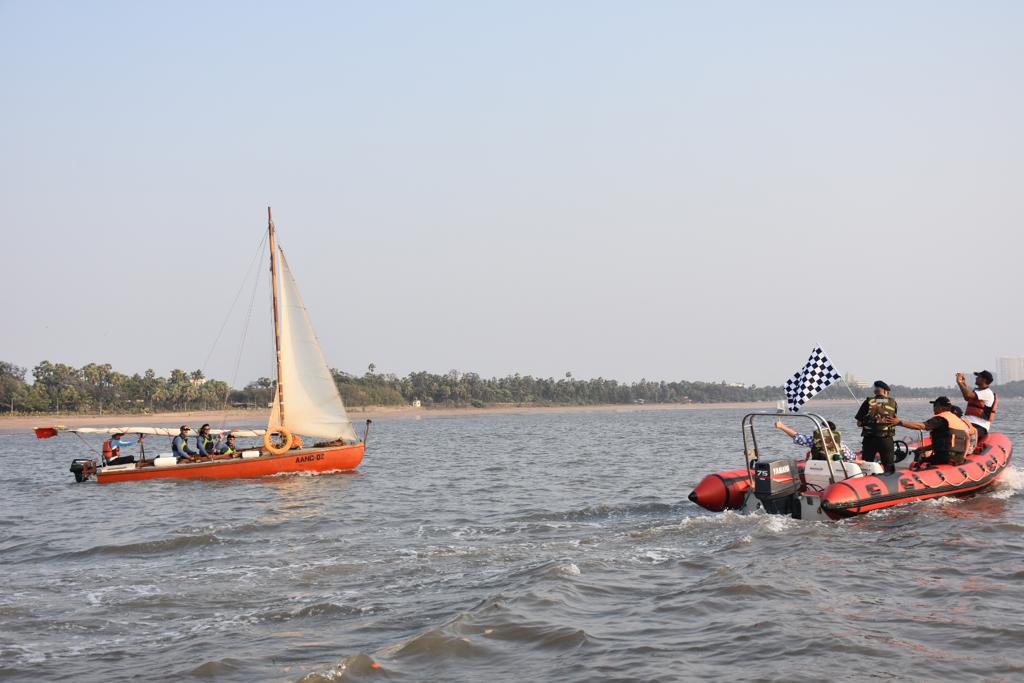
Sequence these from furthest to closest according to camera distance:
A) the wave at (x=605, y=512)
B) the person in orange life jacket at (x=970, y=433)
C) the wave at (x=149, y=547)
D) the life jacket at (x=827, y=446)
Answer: the wave at (x=605, y=512), the person in orange life jacket at (x=970, y=433), the life jacket at (x=827, y=446), the wave at (x=149, y=547)

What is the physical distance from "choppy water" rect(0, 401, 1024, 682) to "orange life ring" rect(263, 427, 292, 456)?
8.09m

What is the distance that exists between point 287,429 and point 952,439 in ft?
69.2

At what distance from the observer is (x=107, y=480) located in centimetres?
3055

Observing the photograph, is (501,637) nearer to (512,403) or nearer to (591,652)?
(591,652)

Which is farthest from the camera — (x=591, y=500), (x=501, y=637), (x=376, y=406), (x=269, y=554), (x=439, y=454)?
(x=376, y=406)

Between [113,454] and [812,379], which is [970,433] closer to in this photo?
[812,379]

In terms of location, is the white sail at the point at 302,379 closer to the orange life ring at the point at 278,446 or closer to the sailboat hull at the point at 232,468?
the orange life ring at the point at 278,446

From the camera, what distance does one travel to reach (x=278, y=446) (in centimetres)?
3138

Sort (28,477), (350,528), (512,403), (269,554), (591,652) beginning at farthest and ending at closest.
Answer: (512,403)
(28,477)
(350,528)
(269,554)
(591,652)

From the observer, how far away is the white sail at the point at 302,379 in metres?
32.0

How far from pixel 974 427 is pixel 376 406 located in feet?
421

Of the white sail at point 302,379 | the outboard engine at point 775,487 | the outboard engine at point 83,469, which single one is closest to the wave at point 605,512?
the outboard engine at point 775,487

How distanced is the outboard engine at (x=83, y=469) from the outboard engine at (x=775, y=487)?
23211 millimetres

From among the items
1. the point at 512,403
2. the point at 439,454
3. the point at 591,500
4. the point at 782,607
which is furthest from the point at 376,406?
the point at 782,607
